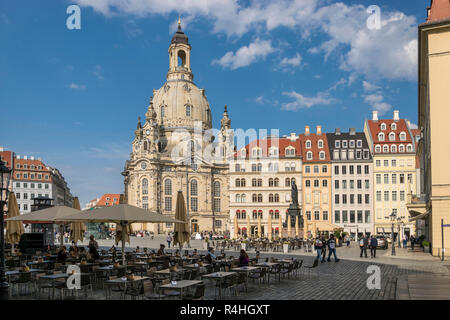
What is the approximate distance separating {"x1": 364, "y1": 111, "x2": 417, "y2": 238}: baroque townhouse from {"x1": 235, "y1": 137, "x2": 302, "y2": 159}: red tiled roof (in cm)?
1167

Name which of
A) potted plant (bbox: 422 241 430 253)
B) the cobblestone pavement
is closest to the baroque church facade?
potted plant (bbox: 422 241 430 253)

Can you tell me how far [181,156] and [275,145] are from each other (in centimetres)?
3154

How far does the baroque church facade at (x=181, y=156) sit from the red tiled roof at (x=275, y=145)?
916 inches

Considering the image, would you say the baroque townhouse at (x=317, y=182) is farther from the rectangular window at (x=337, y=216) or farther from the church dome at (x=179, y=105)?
the church dome at (x=179, y=105)

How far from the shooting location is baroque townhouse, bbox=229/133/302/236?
263 ft

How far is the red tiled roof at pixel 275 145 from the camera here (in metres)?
80.1

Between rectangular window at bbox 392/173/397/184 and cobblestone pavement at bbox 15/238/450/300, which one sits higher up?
rectangular window at bbox 392/173/397/184

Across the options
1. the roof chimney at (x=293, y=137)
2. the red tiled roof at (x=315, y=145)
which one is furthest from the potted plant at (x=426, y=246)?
the roof chimney at (x=293, y=137)

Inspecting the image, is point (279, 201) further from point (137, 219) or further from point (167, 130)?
point (137, 219)

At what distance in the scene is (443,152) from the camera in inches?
1246

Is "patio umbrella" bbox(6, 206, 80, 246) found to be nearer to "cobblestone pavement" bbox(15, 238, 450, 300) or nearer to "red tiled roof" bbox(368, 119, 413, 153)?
"cobblestone pavement" bbox(15, 238, 450, 300)

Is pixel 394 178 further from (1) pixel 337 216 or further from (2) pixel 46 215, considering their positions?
(2) pixel 46 215
